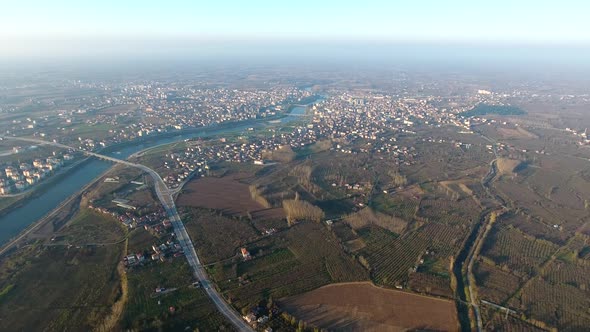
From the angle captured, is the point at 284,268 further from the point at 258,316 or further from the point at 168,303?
the point at 168,303

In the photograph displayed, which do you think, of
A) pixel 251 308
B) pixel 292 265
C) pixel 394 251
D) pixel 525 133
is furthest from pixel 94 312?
pixel 525 133

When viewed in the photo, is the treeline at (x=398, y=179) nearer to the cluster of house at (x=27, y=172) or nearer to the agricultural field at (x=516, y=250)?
the agricultural field at (x=516, y=250)

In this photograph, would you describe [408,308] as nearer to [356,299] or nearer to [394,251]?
[356,299]

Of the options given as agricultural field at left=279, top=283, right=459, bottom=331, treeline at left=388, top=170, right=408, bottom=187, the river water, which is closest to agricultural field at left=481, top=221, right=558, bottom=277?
agricultural field at left=279, top=283, right=459, bottom=331

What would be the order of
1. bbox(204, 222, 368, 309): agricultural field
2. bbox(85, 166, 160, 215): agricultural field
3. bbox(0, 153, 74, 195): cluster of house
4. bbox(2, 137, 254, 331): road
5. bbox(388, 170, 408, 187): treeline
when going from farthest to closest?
bbox(388, 170, 408, 187): treeline < bbox(0, 153, 74, 195): cluster of house < bbox(85, 166, 160, 215): agricultural field < bbox(204, 222, 368, 309): agricultural field < bbox(2, 137, 254, 331): road

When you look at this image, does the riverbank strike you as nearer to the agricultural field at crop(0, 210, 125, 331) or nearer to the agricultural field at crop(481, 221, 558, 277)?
the agricultural field at crop(0, 210, 125, 331)
